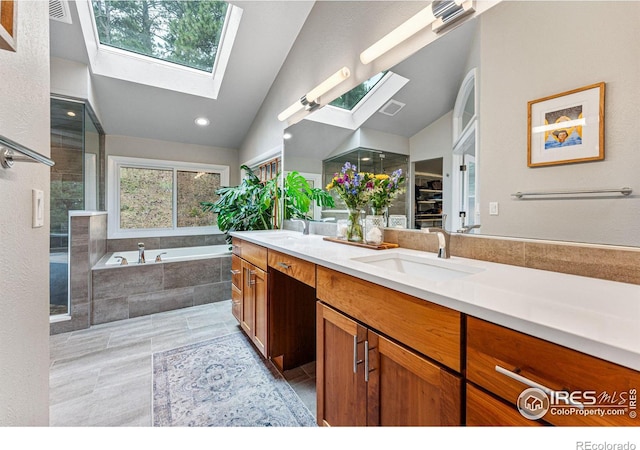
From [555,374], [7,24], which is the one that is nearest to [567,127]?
[555,374]

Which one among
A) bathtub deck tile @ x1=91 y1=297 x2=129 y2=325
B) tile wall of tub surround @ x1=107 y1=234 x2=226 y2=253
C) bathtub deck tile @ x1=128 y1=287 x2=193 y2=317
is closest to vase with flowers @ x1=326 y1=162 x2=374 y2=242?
bathtub deck tile @ x1=128 y1=287 x2=193 y2=317

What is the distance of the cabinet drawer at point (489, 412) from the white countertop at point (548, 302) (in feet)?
0.62

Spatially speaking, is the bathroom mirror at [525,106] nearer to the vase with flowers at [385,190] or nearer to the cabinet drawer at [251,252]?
the vase with flowers at [385,190]

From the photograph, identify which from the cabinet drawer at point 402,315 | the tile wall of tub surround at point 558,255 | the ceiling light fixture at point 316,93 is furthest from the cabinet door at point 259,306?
the ceiling light fixture at point 316,93

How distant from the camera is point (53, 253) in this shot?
2.51 m

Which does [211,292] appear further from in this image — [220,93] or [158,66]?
[158,66]

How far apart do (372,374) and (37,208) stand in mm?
1242

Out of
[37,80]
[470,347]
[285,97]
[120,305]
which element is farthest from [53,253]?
[470,347]

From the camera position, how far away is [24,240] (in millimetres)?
763

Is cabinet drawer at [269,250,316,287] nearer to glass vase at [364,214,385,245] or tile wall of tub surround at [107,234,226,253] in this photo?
glass vase at [364,214,385,245]

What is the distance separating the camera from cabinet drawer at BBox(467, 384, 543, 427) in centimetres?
58

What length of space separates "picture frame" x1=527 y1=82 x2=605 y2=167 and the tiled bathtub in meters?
3.08
